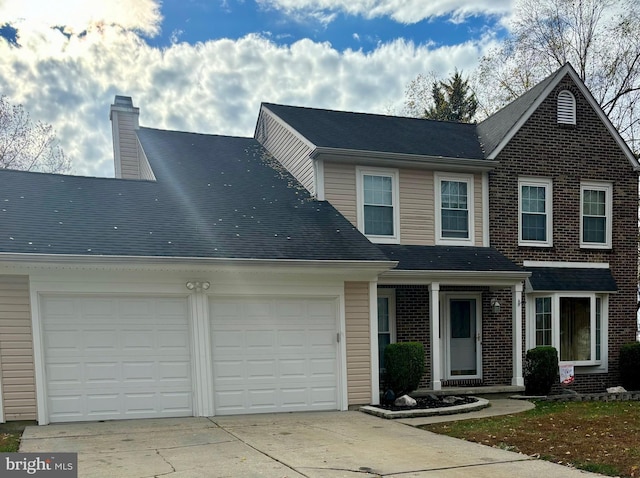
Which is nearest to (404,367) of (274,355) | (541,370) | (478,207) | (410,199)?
(274,355)

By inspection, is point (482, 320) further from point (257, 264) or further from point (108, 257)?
point (108, 257)

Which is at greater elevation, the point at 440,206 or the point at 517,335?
the point at 440,206

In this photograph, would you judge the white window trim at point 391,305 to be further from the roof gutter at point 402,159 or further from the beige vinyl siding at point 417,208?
the roof gutter at point 402,159

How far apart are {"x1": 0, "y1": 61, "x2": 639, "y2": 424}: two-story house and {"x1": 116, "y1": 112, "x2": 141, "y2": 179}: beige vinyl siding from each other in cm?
6

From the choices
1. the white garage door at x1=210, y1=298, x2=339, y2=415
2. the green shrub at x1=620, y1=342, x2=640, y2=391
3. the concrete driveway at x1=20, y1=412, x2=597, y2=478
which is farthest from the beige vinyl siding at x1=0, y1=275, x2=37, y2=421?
the green shrub at x1=620, y1=342, x2=640, y2=391

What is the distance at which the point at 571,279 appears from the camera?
12703 mm

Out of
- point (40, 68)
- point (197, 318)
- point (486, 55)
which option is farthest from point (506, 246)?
point (486, 55)

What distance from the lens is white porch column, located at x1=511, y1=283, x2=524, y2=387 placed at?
37.9 feet

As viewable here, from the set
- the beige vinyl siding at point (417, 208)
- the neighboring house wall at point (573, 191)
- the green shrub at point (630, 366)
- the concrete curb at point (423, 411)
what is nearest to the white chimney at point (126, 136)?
the beige vinyl siding at point (417, 208)

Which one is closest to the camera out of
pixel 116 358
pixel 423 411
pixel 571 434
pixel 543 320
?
pixel 571 434

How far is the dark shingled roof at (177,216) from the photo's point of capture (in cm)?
845

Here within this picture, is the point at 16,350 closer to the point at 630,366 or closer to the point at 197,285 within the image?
the point at 197,285

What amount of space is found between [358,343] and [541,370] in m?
4.71

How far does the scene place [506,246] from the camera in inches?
493
